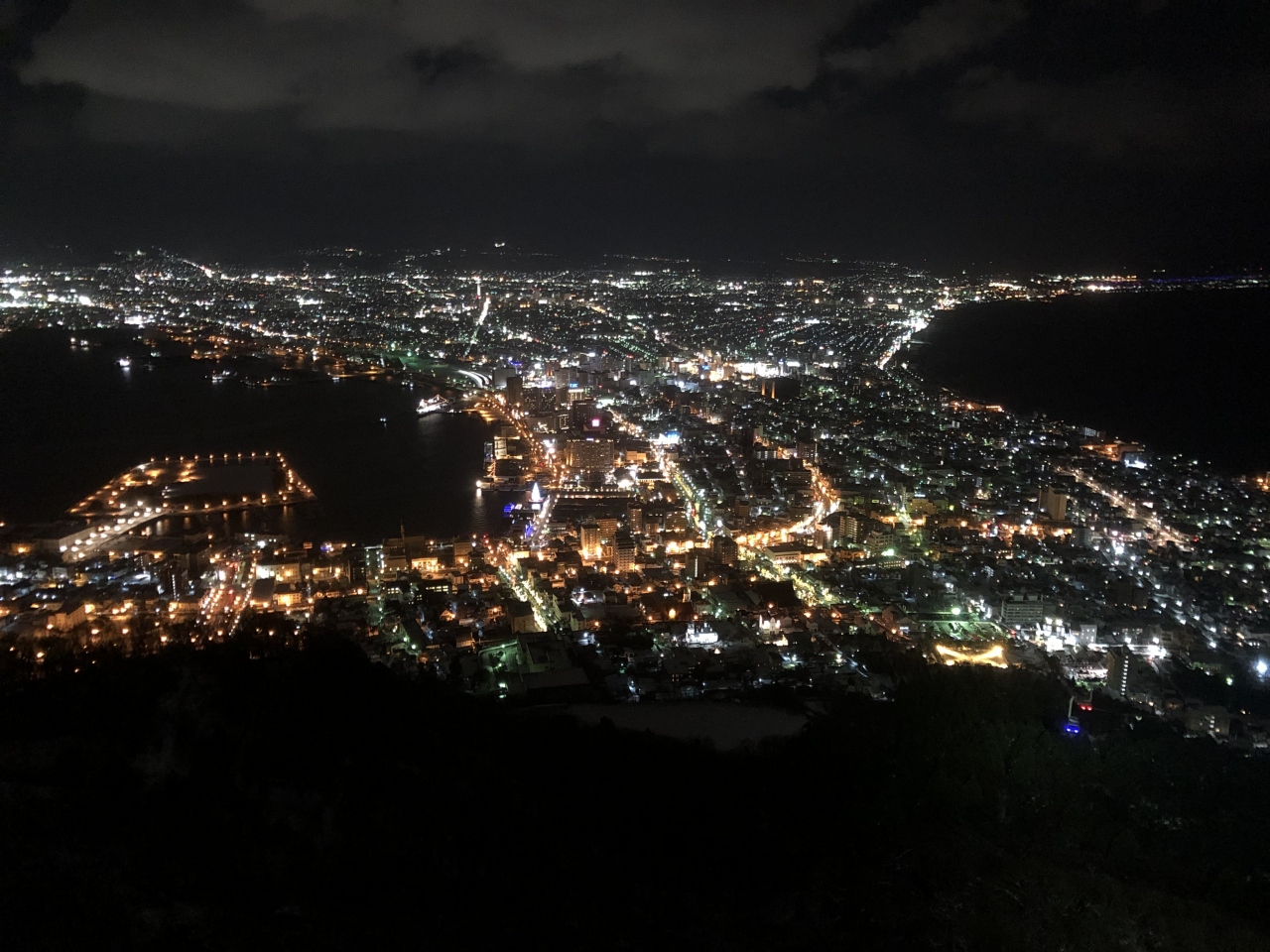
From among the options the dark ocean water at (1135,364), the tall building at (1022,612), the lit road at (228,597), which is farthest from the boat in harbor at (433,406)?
the tall building at (1022,612)

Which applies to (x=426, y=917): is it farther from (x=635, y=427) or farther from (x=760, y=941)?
(x=635, y=427)

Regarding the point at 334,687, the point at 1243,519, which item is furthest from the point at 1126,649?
the point at 334,687

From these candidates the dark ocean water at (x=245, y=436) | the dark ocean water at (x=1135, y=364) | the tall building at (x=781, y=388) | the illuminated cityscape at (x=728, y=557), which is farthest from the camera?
the tall building at (x=781, y=388)

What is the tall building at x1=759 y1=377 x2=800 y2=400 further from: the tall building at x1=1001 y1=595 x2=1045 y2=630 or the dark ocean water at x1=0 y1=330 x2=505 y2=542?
the tall building at x1=1001 y1=595 x2=1045 y2=630

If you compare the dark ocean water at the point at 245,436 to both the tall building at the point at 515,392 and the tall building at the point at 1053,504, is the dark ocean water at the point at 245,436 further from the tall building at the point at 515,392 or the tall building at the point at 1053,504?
the tall building at the point at 1053,504

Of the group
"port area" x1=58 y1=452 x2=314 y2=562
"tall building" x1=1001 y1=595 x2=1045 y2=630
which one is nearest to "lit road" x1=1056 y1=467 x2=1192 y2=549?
"tall building" x1=1001 y1=595 x2=1045 y2=630

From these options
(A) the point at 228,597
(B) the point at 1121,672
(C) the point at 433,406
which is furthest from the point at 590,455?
(B) the point at 1121,672

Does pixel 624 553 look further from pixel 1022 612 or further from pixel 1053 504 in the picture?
pixel 1053 504
